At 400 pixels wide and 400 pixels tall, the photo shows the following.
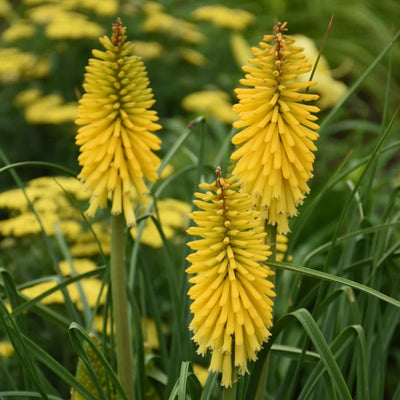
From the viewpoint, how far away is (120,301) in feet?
6.10

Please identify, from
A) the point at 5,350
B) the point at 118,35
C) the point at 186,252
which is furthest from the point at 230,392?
the point at 5,350

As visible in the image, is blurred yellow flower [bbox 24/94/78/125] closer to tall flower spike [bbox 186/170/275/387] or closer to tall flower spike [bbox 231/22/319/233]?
tall flower spike [bbox 231/22/319/233]

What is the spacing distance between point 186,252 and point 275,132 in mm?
701

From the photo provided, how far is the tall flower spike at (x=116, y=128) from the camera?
5.81 ft

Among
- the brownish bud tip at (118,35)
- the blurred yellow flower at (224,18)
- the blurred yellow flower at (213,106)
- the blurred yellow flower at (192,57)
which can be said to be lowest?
the brownish bud tip at (118,35)

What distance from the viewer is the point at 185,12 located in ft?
23.4

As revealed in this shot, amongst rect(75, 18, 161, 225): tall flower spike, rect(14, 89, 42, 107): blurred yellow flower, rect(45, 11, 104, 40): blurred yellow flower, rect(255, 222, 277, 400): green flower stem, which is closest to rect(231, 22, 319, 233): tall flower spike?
rect(255, 222, 277, 400): green flower stem

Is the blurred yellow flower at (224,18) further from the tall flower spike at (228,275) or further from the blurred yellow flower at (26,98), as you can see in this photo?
the tall flower spike at (228,275)

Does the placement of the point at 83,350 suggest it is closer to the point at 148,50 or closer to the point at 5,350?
the point at 5,350

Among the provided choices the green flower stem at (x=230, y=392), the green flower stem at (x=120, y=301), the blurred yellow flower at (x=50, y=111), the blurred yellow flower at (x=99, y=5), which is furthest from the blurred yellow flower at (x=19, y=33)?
the green flower stem at (x=230, y=392)

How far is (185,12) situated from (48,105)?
2.92m

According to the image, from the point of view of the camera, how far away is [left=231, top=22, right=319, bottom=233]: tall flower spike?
155 cm

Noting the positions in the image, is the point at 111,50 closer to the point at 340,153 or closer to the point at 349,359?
the point at 349,359

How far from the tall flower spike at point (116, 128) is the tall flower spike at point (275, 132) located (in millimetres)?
306
